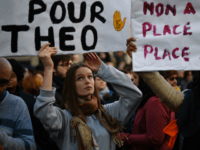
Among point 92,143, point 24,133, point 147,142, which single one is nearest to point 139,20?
point 92,143

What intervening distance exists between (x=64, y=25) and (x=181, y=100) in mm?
1203

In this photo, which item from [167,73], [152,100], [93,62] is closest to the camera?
[93,62]

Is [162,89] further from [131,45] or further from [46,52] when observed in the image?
[46,52]

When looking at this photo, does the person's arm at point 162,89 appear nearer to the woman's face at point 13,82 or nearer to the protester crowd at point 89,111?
the protester crowd at point 89,111

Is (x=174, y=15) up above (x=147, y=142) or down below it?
above

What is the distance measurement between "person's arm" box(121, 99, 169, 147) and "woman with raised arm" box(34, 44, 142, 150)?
0.68 metres

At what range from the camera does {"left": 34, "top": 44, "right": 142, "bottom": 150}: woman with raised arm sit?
239 cm

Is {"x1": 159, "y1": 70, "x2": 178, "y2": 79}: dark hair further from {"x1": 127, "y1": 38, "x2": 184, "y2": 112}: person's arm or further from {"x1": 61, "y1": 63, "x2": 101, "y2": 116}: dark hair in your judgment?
{"x1": 127, "y1": 38, "x2": 184, "y2": 112}: person's arm

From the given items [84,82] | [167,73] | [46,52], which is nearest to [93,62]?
[84,82]

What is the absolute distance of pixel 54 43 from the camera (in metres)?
2.35

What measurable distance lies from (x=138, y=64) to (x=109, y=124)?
0.81m

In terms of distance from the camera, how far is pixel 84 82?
2750 mm

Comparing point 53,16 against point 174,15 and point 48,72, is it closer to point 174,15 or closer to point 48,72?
point 48,72

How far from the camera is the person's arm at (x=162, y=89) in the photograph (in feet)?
7.09
